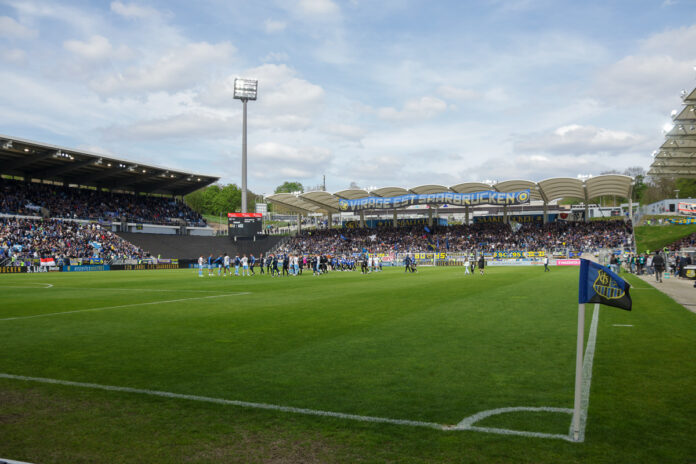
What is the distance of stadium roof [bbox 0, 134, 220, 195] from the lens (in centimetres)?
5331

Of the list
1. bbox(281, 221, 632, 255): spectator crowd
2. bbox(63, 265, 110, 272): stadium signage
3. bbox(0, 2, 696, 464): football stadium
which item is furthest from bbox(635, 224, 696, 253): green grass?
bbox(63, 265, 110, 272): stadium signage

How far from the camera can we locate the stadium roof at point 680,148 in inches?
1124

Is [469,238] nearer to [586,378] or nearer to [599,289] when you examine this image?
[586,378]

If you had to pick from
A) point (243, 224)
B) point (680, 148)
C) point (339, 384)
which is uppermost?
point (680, 148)

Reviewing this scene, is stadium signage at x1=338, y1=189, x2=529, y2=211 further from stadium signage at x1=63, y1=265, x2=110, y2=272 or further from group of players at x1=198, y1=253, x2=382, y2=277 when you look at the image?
stadium signage at x1=63, y1=265, x2=110, y2=272

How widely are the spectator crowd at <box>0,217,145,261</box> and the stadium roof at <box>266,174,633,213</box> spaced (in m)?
24.3

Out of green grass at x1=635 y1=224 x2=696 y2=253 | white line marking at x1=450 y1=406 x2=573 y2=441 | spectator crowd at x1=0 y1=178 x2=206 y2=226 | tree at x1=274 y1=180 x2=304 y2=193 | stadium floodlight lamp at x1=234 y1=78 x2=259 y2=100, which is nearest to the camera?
white line marking at x1=450 y1=406 x2=573 y2=441

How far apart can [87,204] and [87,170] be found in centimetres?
444

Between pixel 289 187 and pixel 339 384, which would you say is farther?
pixel 289 187

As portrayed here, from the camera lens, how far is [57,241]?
2009 inches

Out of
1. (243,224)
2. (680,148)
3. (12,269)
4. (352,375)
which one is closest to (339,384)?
(352,375)

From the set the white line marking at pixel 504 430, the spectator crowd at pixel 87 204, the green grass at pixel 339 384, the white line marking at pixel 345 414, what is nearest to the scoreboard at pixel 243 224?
the spectator crowd at pixel 87 204

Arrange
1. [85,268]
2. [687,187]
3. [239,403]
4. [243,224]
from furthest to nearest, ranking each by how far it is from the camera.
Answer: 1. [687,187]
2. [243,224]
3. [85,268]
4. [239,403]

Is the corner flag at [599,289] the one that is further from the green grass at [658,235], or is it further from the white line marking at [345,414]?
the green grass at [658,235]
